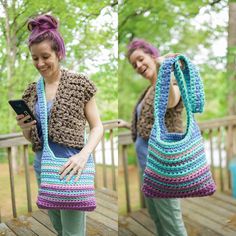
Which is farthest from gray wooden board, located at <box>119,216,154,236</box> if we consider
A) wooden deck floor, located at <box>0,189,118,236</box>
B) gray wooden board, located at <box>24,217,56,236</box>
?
gray wooden board, located at <box>24,217,56,236</box>

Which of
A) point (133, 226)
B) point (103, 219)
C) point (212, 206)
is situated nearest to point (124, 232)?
point (133, 226)

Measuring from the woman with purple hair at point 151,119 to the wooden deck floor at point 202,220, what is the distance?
19 cm

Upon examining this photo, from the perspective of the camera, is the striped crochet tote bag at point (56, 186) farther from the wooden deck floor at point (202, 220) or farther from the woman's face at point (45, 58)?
the wooden deck floor at point (202, 220)

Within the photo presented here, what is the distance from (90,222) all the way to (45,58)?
27.1 inches

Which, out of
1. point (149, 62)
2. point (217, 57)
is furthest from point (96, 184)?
point (217, 57)

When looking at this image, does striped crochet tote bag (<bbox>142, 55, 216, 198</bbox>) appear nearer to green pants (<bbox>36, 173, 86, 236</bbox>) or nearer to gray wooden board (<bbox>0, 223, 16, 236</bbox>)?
green pants (<bbox>36, 173, 86, 236</bbox>)

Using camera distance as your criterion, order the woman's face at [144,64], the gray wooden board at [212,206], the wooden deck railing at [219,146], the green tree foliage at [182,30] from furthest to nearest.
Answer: the wooden deck railing at [219,146], the green tree foliage at [182,30], the gray wooden board at [212,206], the woman's face at [144,64]

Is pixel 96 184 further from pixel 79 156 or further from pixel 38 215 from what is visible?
pixel 79 156

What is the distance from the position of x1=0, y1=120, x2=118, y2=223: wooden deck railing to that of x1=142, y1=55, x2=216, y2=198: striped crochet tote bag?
41 centimetres

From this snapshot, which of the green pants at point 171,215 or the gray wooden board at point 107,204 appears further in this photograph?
the gray wooden board at point 107,204

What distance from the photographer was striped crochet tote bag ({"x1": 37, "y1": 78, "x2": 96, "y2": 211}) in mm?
1113

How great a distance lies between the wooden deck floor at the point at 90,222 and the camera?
1314mm

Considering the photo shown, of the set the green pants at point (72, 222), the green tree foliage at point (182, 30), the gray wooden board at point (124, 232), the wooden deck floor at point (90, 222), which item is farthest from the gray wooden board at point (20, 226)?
the green tree foliage at point (182, 30)

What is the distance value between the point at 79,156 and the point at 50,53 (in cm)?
32
